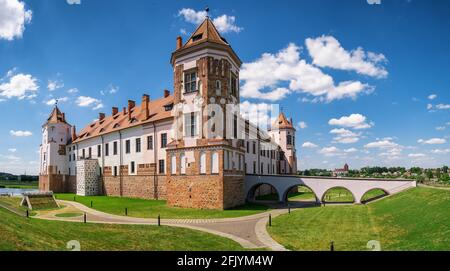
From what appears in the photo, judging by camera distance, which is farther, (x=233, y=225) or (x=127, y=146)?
(x=127, y=146)

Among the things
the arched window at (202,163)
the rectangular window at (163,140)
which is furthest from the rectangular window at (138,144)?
the arched window at (202,163)

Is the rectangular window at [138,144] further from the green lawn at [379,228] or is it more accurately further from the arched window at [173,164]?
the green lawn at [379,228]

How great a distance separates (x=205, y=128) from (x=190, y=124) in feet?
6.66

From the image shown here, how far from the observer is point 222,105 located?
27.6 metres

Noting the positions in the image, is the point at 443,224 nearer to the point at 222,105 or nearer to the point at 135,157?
the point at 222,105

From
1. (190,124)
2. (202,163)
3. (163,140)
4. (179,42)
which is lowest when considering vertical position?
(202,163)

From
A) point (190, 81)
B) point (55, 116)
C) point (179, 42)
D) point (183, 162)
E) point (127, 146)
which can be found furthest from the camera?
point (55, 116)

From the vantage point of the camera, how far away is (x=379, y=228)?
17.3m

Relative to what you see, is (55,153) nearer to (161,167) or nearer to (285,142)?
(161,167)

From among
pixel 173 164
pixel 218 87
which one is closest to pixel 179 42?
pixel 218 87

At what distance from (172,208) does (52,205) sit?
11.9 meters

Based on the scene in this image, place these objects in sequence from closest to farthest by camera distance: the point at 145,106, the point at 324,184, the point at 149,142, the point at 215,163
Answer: the point at 215,163, the point at 324,184, the point at 149,142, the point at 145,106

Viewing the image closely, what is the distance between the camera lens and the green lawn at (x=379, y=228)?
41.3ft

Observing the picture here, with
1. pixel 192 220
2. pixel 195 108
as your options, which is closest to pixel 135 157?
pixel 195 108
